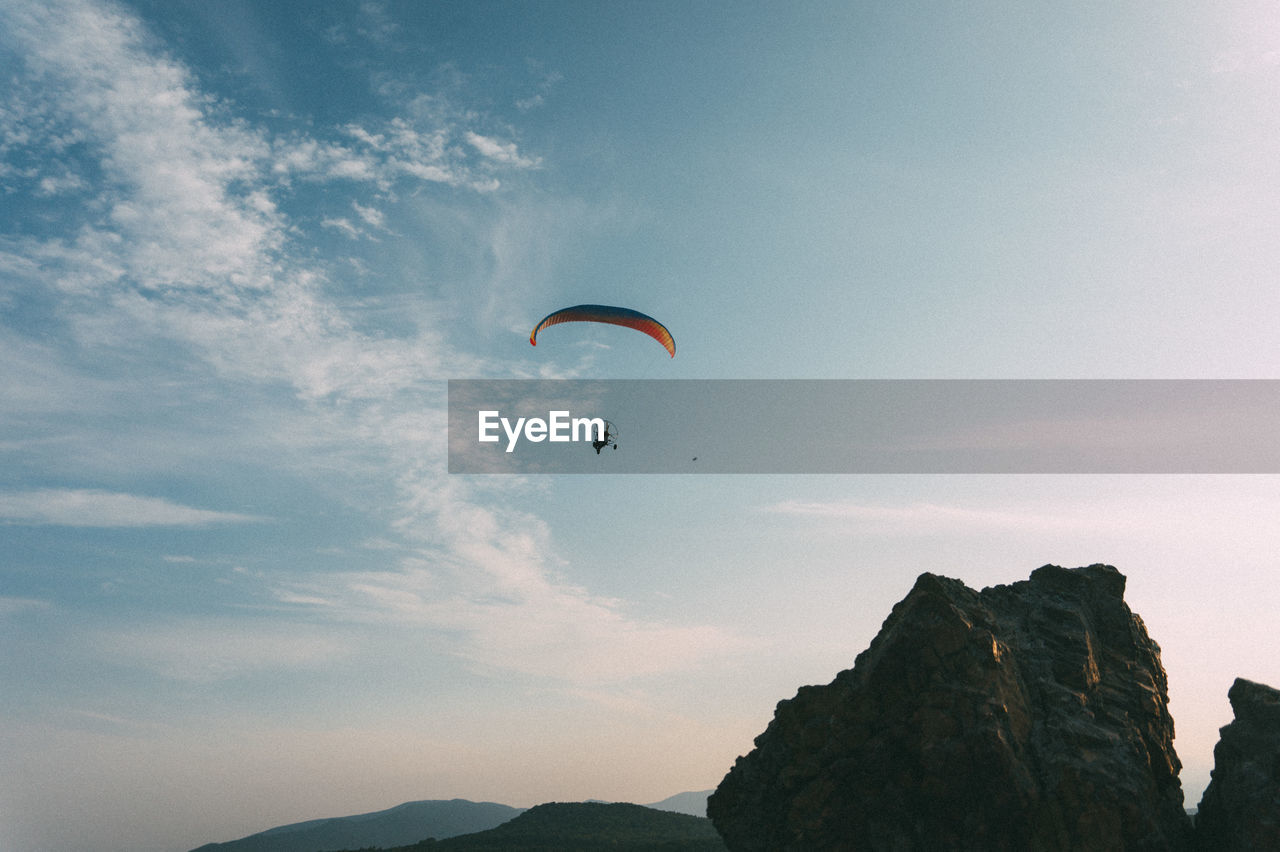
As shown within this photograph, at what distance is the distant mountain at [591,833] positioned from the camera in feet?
288

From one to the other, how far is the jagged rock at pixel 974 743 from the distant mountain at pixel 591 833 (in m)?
42.9

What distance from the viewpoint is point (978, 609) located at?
44906mm

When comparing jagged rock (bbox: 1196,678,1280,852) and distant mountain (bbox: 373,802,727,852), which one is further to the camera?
distant mountain (bbox: 373,802,727,852)

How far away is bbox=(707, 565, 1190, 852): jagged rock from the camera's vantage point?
A: 38.3m

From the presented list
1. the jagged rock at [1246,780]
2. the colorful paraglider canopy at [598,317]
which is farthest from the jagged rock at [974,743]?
the colorful paraglider canopy at [598,317]

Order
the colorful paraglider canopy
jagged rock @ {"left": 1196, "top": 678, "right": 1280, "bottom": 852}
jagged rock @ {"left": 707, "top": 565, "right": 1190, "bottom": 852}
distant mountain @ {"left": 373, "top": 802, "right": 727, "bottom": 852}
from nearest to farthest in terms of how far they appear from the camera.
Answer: jagged rock @ {"left": 1196, "top": 678, "right": 1280, "bottom": 852}, jagged rock @ {"left": 707, "top": 565, "right": 1190, "bottom": 852}, the colorful paraglider canopy, distant mountain @ {"left": 373, "top": 802, "right": 727, "bottom": 852}

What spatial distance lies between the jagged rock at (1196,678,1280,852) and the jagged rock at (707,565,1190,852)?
170 centimetres

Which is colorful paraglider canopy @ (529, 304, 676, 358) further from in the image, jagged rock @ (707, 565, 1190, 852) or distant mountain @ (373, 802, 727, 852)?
distant mountain @ (373, 802, 727, 852)

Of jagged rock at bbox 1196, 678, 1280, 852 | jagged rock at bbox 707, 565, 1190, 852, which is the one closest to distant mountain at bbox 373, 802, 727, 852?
jagged rock at bbox 707, 565, 1190, 852

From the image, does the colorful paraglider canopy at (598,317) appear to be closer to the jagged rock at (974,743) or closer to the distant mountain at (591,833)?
the jagged rock at (974,743)

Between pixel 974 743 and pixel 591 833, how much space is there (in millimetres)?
80168

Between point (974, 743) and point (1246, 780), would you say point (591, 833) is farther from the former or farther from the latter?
point (1246, 780)

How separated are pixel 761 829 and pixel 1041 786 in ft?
51.9

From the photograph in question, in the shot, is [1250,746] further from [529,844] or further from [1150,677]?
[529,844]
